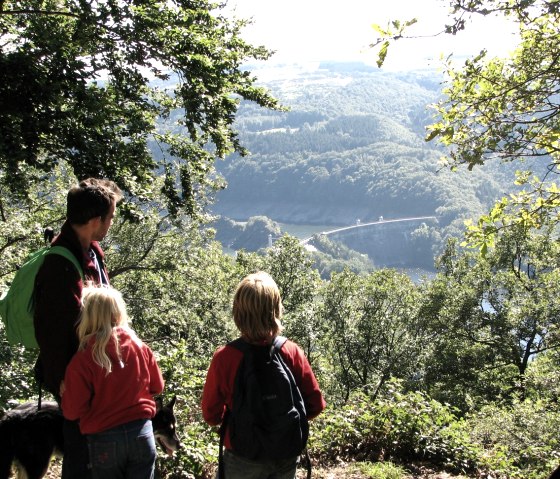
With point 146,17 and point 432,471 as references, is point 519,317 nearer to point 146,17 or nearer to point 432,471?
point 432,471

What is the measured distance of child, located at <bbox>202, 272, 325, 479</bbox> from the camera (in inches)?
→ 108

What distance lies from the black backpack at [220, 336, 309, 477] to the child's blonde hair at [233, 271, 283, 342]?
0.28ft

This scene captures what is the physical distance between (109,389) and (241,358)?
28.0 inches

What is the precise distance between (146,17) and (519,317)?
70.7 feet

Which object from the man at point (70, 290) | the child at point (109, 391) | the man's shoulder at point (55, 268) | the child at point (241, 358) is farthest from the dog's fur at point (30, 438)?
the child at point (241, 358)

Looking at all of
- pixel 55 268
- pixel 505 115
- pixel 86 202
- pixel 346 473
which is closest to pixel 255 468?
pixel 55 268

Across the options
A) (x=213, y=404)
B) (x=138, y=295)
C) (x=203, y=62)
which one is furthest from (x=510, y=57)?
(x=138, y=295)

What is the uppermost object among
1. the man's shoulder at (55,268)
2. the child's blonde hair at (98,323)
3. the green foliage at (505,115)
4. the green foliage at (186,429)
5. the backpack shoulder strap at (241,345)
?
the green foliage at (505,115)

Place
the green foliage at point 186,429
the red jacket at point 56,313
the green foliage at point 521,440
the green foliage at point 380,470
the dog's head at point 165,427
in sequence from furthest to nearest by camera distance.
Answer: the green foliage at point 521,440 → the green foliage at point 380,470 → the green foliage at point 186,429 → the dog's head at point 165,427 → the red jacket at point 56,313

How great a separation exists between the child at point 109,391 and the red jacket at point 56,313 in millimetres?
48

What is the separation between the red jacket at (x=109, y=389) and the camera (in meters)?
2.72

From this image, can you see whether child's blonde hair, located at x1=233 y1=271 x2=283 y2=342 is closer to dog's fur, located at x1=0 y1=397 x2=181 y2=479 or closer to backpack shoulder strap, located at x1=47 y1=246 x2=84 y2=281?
backpack shoulder strap, located at x1=47 y1=246 x2=84 y2=281

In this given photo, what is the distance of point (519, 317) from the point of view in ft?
77.5

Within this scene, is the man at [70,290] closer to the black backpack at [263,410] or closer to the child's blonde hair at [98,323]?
the child's blonde hair at [98,323]
